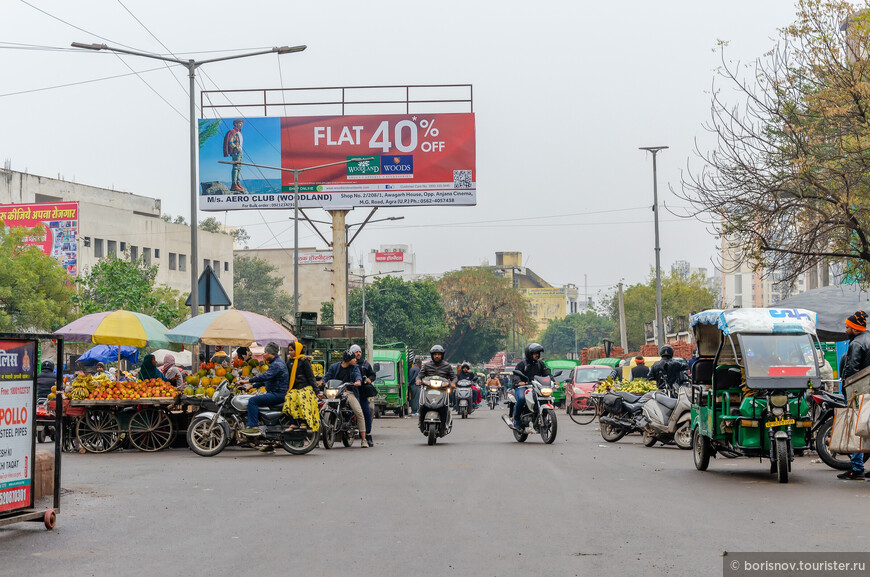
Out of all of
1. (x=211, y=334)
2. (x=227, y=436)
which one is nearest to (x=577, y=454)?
(x=227, y=436)

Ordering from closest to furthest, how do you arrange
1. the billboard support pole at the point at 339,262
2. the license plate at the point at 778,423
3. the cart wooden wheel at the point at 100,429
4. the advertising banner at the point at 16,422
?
the advertising banner at the point at 16,422 → the license plate at the point at 778,423 → the cart wooden wheel at the point at 100,429 → the billboard support pole at the point at 339,262

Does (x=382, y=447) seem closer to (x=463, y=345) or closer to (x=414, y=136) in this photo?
(x=414, y=136)

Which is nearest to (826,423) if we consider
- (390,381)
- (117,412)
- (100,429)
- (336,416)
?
Answer: (336,416)

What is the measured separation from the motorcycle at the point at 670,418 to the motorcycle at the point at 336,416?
5304mm

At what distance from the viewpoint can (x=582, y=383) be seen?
3612 cm

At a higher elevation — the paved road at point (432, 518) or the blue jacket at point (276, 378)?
the blue jacket at point (276, 378)

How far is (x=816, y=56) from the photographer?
19.9m

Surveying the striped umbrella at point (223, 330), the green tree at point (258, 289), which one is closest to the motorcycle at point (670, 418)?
the striped umbrella at point (223, 330)

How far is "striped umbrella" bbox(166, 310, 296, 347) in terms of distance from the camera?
68.6 ft

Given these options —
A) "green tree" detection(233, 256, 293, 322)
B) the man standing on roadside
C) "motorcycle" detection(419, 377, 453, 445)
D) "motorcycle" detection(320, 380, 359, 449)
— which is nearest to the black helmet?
"motorcycle" detection(419, 377, 453, 445)

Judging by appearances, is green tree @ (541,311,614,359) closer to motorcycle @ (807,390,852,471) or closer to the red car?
the red car

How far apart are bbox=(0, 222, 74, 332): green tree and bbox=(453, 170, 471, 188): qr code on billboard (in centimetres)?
2104

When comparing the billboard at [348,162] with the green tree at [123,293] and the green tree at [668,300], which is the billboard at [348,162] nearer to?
the green tree at [123,293]

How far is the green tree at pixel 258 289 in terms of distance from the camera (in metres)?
106
